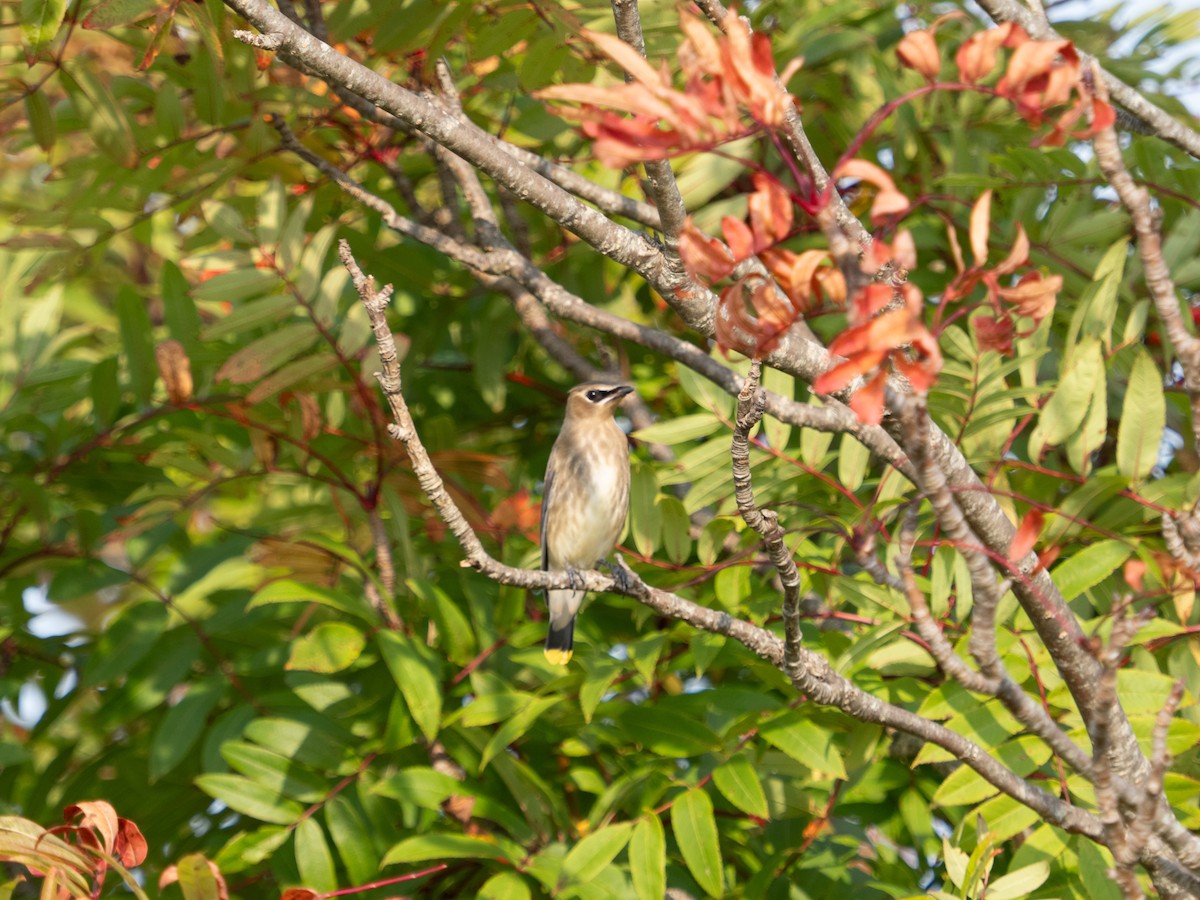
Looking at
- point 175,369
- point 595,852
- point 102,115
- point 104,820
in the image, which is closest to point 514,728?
point 595,852

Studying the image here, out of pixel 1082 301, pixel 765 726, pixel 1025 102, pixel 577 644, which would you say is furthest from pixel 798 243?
pixel 1025 102

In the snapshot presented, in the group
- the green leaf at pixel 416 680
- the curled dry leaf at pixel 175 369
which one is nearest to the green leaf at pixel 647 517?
the green leaf at pixel 416 680

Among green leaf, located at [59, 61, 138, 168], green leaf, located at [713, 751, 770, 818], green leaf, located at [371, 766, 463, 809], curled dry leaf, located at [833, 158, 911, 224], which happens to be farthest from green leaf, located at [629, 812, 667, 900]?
green leaf, located at [59, 61, 138, 168]

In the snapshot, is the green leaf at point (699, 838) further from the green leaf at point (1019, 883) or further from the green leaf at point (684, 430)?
the green leaf at point (684, 430)

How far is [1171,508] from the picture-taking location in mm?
3000

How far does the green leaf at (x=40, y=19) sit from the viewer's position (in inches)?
99.0

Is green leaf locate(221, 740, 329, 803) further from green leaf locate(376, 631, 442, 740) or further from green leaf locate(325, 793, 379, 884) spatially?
green leaf locate(376, 631, 442, 740)

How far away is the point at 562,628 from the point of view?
11.9 feet

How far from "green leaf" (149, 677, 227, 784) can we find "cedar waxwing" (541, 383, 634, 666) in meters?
1.06

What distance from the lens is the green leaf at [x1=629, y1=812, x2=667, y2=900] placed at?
2.72 m

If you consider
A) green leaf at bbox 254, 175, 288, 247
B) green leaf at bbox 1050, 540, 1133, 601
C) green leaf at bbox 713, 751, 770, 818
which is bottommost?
green leaf at bbox 713, 751, 770, 818

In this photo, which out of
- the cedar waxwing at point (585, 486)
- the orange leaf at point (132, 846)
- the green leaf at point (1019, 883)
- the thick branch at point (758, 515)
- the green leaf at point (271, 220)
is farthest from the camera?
the cedar waxwing at point (585, 486)

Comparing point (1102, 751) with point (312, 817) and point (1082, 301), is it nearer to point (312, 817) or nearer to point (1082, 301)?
point (1082, 301)

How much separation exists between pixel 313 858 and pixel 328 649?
0.53 meters
